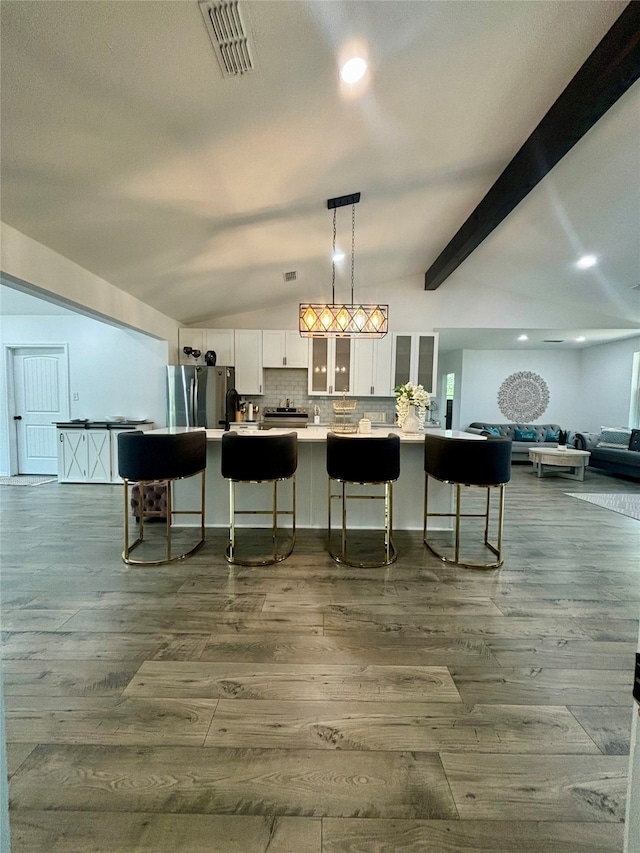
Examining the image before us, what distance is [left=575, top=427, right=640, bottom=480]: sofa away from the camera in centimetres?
579

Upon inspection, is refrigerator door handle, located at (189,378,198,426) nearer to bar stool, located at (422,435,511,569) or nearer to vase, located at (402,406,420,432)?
vase, located at (402,406,420,432)

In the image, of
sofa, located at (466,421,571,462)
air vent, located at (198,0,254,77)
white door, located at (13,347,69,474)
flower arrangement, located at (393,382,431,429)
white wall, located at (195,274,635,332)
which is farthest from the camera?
sofa, located at (466,421,571,462)

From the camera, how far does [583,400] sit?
325 inches

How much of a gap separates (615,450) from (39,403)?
381 inches

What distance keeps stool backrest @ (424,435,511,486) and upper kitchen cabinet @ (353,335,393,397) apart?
3067 mm

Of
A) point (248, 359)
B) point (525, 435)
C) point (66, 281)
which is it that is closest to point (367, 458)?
point (66, 281)

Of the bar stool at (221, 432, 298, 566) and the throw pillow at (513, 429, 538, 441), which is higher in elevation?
the bar stool at (221, 432, 298, 566)

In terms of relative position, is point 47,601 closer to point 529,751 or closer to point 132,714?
point 132,714

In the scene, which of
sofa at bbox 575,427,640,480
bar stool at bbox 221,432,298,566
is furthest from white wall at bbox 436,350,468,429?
bar stool at bbox 221,432,298,566

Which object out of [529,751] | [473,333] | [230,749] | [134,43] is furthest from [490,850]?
[473,333]

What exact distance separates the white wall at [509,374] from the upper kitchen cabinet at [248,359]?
527 centimetres

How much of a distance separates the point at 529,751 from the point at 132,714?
1.50 metres

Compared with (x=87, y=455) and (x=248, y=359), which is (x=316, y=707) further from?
(x=87, y=455)

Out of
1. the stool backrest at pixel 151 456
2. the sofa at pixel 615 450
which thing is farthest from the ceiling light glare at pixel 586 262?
the stool backrest at pixel 151 456
